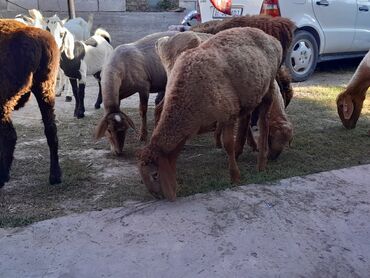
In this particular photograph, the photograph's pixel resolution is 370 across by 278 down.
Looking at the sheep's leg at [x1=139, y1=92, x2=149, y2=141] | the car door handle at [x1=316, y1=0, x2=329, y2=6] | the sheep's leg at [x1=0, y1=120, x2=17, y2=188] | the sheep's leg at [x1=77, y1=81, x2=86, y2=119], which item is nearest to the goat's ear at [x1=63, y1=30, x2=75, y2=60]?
the sheep's leg at [x1=77, y1=81, x2=86, y2=119]

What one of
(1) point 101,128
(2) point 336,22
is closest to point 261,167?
(1) point 101,128

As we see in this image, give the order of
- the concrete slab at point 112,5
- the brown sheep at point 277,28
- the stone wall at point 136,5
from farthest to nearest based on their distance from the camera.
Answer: the stone wall at point 136,5
the concrete slab at point 112,5
the brown sheep at point 277,28

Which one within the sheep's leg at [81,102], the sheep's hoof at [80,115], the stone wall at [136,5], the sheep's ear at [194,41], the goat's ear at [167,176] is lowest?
the sheep's hoof at [80,115]

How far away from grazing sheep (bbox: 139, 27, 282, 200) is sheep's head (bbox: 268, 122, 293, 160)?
828mm

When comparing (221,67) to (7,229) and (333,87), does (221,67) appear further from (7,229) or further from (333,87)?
(333,87)

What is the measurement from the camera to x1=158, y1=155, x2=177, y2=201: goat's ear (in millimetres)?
4199

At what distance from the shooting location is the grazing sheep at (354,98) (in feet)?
21.4

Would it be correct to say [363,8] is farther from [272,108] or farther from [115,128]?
[115,128]

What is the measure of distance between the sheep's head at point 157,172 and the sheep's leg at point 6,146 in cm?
123

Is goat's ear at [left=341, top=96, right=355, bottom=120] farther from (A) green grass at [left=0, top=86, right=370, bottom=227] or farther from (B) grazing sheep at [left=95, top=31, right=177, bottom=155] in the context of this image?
(B) grazing sheep at [left=95, top=31, right=177, bottom=155]

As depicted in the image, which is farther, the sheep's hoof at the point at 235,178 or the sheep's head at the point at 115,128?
the sheep's head at the point at 115,128

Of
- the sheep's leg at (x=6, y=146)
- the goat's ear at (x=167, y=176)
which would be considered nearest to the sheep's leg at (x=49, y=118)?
the sheep's leg at (x=6, y=146)

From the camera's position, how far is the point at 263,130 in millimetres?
5164

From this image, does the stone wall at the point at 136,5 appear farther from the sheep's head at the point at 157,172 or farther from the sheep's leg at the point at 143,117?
the sheep's head at the point at 157,172
